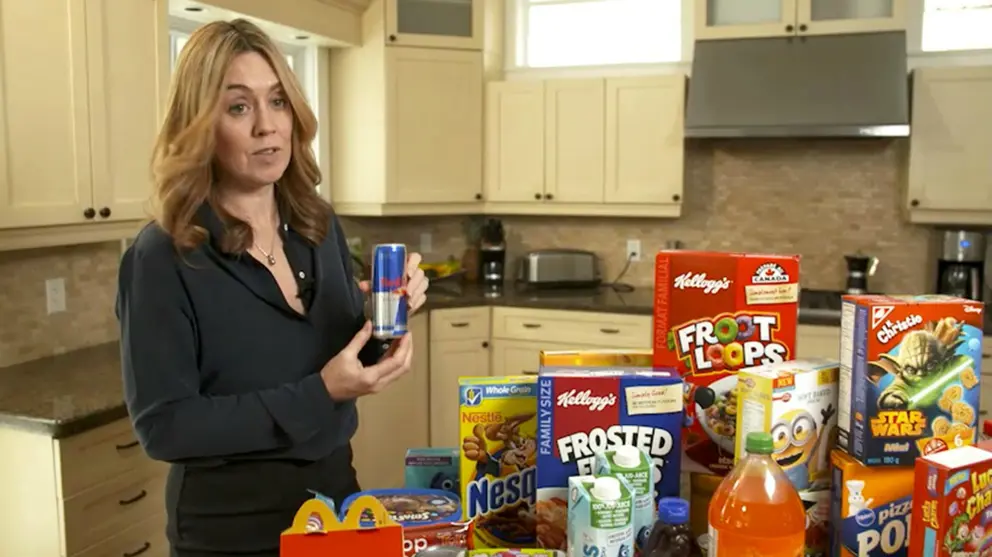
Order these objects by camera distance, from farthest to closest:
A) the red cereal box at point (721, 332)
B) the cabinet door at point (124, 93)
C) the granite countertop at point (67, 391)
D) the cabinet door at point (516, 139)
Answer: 1. the cabinet door at point (516, 139)
2. the cabinet door at point (124, 93)
3. the granite countertop at point (67, 391)
4. the red cereal box at point (721, 332)

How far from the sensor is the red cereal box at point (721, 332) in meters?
1.24

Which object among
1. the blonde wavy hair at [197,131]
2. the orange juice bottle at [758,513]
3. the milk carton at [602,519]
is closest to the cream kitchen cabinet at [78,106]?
the blonde wavy hair at [197,131]

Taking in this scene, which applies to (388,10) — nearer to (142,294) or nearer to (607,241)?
(607,241)

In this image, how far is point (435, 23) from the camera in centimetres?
393

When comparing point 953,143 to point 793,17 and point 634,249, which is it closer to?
point 793,17

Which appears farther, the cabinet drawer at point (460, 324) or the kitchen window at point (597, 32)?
the kitchen window at point (597, 32)

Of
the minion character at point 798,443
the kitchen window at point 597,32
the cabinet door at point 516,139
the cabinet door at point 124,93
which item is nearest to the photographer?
the minion character at point 798,443

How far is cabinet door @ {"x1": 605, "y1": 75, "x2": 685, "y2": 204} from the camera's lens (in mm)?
3789

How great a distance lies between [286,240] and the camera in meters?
1.49

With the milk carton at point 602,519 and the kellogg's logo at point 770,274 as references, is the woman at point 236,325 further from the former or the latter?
the kellogg's logo at point 770,274

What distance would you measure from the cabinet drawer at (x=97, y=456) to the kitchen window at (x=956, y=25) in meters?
3.54

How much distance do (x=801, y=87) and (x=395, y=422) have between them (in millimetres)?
2272

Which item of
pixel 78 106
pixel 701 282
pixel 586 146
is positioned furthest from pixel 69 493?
pixel 586 146

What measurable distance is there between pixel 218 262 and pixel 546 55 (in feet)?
10.8
